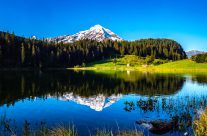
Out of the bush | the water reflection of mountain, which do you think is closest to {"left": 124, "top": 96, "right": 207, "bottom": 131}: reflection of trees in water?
the water reflection of mountain

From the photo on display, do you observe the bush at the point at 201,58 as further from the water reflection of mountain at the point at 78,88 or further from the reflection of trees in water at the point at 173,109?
the reflection of trees in water at the point at 173,109

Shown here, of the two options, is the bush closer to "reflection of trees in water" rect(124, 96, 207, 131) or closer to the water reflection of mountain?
the water reflection of mountain

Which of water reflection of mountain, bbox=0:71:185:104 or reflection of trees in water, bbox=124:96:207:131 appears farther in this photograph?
water reflection of mountain, bbox=0:71:185:104

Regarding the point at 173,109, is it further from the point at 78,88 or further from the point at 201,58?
the point at 201,58

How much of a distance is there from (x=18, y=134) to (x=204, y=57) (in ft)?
522

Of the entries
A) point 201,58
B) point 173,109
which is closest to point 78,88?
point 173,109

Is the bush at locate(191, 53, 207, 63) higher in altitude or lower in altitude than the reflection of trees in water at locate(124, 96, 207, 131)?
higher

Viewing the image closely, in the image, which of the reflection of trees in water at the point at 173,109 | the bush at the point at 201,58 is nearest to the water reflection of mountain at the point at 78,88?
the reflection of trees in water at the point at 173,109

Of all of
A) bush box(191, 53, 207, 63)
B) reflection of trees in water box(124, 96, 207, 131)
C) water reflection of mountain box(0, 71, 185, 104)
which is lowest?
reflection of trees in water box(124, 96, 207, 131)

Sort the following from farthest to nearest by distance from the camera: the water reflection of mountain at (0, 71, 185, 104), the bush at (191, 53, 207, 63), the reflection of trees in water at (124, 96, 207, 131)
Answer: the bush at (191, 53, 207, 63), the water reflection of mountain at (0, 71, 185, 104), the reflection of trees in water at (124, 96, 207, 131)

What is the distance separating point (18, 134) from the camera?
22.9 metres

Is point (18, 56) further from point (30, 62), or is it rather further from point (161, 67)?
point (161, 67)

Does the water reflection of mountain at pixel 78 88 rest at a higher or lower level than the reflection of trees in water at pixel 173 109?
higher

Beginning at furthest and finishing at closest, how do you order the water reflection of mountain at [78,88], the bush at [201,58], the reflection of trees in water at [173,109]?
1. the bush at [201,58]
2. the water reflection of mountain at [78,88]
3. the reflection of trees in water at [173,109]
